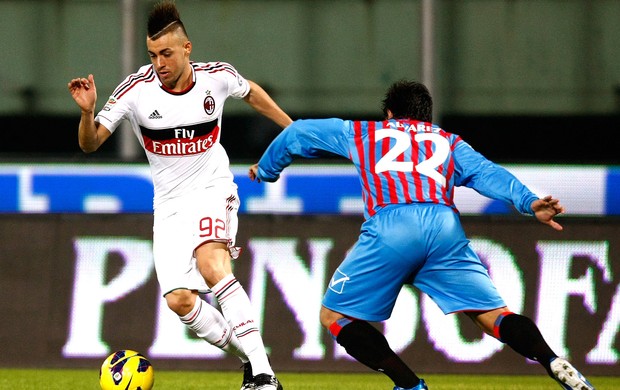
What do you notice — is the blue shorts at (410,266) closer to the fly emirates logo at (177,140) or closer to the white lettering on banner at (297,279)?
the fly emirates logo at (177,140)

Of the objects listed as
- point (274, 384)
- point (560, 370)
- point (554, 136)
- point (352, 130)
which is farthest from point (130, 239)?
point (554, 136)

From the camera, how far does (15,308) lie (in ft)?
29.4

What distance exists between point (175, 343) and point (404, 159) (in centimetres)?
360

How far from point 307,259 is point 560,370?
376cm

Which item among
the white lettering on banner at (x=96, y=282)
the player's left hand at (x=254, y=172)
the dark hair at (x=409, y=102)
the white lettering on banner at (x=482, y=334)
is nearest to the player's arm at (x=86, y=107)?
the player's left hand at (x=254, y=172)

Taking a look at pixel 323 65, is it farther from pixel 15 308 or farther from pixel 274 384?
pixel 274 384

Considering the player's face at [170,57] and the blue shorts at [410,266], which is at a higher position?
the player's face at [170,57]

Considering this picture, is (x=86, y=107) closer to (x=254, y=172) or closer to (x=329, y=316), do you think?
(x=254, y=172)

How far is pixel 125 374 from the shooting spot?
21.4 ft

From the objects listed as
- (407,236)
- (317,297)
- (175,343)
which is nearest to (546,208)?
(407,236)

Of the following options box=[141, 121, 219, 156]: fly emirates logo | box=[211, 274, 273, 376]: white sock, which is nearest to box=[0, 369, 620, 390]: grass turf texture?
box=[211, 274, 273, 376]: white sock

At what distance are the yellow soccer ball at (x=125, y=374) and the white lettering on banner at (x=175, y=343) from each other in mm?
2161

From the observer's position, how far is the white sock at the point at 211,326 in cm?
668

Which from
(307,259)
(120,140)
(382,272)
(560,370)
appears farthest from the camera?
(120,140)
